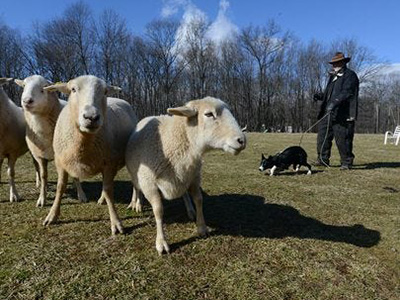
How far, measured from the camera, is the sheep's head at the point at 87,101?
3.26 meters

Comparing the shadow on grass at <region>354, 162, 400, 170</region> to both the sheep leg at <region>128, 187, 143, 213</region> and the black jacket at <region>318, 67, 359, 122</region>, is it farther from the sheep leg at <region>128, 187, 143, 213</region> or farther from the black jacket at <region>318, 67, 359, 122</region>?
the sheep leg at <region>128, 187, 143, 213</region>

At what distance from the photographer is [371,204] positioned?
5355 mm

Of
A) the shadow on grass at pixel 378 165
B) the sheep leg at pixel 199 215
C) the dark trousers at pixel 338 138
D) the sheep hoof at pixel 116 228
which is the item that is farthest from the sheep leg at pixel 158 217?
the shadow on grass at pixel 378 165

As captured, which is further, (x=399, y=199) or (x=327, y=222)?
(x=399, y=199)

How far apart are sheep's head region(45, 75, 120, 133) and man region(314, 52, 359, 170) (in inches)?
235

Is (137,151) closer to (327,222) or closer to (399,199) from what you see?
(327,222)

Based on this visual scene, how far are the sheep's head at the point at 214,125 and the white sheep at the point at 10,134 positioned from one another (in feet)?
10.8

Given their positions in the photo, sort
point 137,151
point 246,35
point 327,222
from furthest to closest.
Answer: point 246,35, point 327,222, point 137,151

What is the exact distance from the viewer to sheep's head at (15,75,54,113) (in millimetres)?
4375

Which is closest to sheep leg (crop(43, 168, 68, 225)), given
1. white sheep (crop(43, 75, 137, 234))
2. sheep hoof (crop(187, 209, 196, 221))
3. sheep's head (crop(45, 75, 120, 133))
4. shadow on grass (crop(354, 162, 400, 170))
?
white sheep (crop(43, 75, 137, 234))

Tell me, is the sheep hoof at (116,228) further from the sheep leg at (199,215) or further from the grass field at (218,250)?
the sheep leg at (199,215)

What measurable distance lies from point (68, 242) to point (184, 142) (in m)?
1.77

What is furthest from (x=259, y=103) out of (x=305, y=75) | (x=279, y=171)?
(x=279, y=171)

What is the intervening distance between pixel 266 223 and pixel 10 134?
14.1 ft
